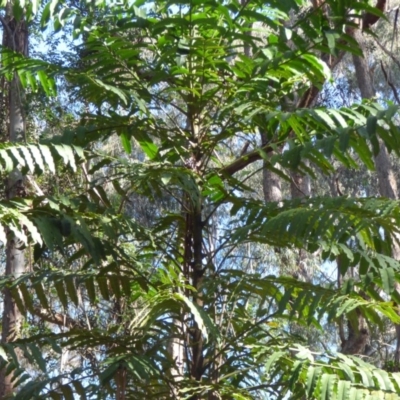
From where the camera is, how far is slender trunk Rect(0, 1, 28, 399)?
6395 millimetres

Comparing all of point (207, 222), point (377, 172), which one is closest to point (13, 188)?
point (207, 222)

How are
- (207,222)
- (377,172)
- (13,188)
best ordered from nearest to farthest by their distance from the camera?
(207,222)
(13,188)
(377,172)

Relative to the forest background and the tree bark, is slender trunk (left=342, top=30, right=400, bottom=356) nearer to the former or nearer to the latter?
the tree bark

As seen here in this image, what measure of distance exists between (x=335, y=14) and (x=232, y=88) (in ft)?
1.52

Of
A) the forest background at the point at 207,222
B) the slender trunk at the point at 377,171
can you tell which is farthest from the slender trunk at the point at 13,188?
the forest background at the point at 207,222

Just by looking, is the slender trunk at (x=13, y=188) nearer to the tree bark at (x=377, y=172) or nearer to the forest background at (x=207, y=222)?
the tree bark at (x=377, y=172)

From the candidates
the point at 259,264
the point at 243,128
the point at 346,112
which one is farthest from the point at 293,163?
the point at 259,264

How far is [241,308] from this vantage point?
2.96 m

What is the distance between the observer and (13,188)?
6.42 metres

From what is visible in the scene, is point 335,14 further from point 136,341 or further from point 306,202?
point 136,341

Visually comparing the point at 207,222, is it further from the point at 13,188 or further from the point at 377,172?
the point at 377,172

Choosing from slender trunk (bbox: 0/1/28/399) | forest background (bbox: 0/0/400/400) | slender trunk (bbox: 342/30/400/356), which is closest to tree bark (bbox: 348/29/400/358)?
slender trunk (bbox: 342/30/400/356)

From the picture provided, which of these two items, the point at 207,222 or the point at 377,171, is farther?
the point at 377,171

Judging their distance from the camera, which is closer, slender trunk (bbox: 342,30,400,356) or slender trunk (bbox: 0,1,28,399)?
slender trunk (bbox: 0,1,28,399)
